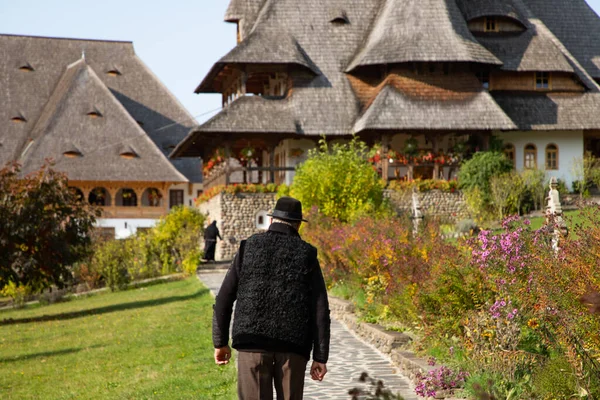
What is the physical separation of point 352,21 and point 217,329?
32789 mm

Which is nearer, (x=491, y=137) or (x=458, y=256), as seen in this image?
(x=458, y=256)

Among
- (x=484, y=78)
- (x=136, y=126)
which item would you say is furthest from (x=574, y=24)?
(x=136, y=126)

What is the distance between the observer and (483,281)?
9.40 meters

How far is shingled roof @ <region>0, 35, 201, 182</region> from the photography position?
56.3 metres

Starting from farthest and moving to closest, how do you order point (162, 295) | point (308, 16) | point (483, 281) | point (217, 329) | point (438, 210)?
point (308, 16)
point (438, 210)
point (162, 295)
point (483, 281)
point (217, 329)

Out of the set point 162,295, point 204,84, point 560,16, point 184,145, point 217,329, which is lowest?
point 162,295

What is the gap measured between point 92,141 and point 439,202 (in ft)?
78.4

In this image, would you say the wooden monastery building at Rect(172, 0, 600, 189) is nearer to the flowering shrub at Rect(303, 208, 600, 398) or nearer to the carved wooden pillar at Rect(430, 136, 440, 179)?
the carved wooden pillar at Rect(430, 136, 440, 179)

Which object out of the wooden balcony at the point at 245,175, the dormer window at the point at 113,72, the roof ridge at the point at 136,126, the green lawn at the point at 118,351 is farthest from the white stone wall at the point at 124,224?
the green lawn at the point at 118,351

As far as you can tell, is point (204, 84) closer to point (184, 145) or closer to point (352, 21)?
point (184, 145)

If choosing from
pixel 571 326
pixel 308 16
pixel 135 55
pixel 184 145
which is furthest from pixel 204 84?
pixel 571 326

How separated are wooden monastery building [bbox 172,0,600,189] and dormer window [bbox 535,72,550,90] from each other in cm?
5

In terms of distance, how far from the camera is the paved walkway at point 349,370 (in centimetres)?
900

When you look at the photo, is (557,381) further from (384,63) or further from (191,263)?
(384,63)
